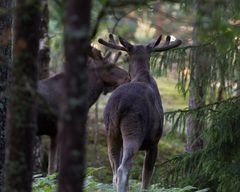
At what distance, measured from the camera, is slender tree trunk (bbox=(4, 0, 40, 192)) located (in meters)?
4.68

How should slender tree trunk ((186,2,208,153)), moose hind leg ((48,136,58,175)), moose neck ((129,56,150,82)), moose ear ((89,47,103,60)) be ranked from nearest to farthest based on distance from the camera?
moose neck ((129,56,150,82))
slender tree trunk ((186,2,208,153))
moose hind leg ((48,136,58,175))
moose ear ((89,47,103,60))

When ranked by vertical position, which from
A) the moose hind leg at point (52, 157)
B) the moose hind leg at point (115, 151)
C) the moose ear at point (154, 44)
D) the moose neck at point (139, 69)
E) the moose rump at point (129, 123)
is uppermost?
the moose ear at point (154, 44)

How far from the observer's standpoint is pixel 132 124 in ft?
30.9

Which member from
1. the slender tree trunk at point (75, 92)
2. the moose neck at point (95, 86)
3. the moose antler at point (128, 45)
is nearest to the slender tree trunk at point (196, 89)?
the moose antler at point (128, 45)

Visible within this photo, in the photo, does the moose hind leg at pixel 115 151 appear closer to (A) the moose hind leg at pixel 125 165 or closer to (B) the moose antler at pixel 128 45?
(A) the moose hind leg at pixel 125 165

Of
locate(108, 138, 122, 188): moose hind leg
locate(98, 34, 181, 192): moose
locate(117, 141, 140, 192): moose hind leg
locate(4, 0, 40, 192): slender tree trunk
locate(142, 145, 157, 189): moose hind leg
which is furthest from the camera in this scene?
locate(142, 145, 157, 189): moose hind leg

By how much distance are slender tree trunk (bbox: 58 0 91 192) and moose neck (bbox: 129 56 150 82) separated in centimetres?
614

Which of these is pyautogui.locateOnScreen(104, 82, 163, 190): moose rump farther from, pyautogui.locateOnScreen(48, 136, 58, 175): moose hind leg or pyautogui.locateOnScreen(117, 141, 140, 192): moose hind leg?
pyautogui.locateOnScreen(48, 136, 58, 175): moose hind leg

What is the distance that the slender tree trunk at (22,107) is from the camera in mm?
4680

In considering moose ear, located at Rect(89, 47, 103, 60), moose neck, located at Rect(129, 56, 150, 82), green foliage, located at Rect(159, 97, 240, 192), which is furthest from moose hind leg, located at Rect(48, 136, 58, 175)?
moose neck, located at Rect(129, 56, 150, 82)

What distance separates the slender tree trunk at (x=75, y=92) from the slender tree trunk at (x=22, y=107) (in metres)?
0.69

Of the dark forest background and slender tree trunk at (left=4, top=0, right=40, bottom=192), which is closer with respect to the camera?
the dark forest background

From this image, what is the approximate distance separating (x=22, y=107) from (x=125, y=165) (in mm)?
4584

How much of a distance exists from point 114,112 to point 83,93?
5.53 m
